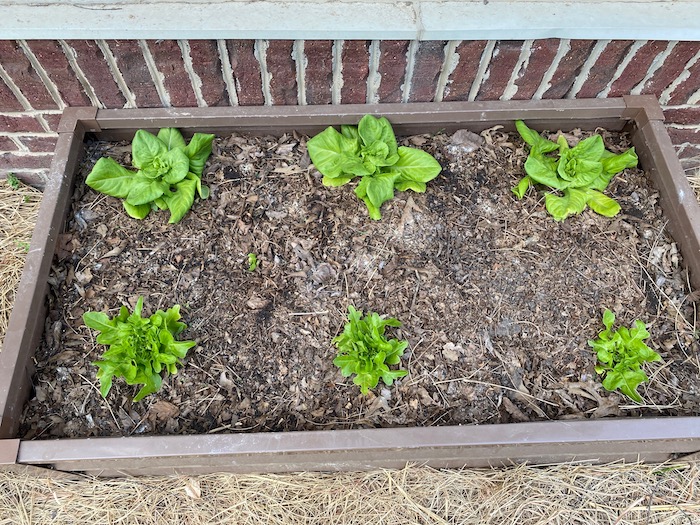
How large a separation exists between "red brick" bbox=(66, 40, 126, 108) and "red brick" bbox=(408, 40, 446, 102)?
103 centimetres

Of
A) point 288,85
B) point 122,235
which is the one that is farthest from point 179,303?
point 288,85

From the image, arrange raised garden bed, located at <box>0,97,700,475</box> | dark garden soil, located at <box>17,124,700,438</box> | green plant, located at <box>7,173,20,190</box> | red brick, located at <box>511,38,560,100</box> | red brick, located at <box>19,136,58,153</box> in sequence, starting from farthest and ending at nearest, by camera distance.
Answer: green plant, located at <box>7,173,20,190</box>
red brick, located at <box>19,136,58,153</box>
red brick, located at <box>511,38,560,100</box>
dark garden soil, located at <box>17,124,700,438</box>
raised garden bed, located at <box>0,97,700,475</box>

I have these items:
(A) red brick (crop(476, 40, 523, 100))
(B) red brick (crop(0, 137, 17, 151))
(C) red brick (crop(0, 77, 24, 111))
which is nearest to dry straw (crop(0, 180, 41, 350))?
(B) red brick (crop(0, 137, 17, 151))

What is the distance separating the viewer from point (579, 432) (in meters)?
1.53

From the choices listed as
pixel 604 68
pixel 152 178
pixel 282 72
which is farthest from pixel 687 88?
pixel 152 178

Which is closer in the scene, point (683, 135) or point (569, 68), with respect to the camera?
point (569, 68)

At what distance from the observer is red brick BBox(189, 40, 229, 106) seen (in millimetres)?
1733

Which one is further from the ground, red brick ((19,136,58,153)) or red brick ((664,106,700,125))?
red brick ((664,106,700,125))

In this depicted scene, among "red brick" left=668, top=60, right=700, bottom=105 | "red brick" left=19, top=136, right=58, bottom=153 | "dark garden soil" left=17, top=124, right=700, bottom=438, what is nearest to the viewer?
"dark garden soil" left=17, top=124, right=700, bottom=438

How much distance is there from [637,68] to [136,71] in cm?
173

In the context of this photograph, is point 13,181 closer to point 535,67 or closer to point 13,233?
point 13,233

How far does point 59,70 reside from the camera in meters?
1.78

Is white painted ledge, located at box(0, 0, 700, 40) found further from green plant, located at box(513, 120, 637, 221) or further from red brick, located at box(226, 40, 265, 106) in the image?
green plant, located at box(513, 120, 637, 221)

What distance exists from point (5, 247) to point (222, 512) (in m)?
1.36
